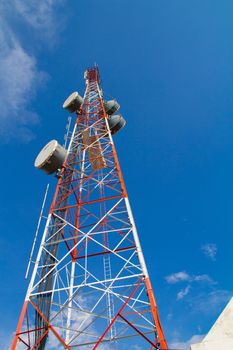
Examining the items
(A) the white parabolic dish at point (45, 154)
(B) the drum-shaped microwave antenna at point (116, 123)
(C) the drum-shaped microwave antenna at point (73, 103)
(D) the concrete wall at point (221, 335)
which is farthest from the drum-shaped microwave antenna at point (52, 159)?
(D) the concrete wall at point (221, 335)

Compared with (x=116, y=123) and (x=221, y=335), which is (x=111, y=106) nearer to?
(x=116, y=123)

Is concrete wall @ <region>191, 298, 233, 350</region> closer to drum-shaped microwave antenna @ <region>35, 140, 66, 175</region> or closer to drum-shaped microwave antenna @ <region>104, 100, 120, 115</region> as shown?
drum-shaped microwave antenna @ <region>35, 140, 66, 175</region>

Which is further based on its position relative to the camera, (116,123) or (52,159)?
(116,123)

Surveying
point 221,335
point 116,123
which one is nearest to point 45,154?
point 116,123

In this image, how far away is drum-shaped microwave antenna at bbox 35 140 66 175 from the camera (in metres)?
14.5

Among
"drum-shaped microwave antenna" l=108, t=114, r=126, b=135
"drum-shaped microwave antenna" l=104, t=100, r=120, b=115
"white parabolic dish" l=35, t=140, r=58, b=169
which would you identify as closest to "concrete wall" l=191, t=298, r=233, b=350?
"white parabolic dish" l=35, t=140, r=58, b=169

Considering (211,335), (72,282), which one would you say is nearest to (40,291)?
(72,282)

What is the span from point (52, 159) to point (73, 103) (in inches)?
266

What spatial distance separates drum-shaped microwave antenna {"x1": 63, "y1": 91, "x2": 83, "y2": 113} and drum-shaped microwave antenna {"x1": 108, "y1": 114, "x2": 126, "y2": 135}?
2625 millimetres

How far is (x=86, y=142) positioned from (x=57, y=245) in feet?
22.5

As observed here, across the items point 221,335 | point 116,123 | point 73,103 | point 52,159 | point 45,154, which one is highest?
point 73,103

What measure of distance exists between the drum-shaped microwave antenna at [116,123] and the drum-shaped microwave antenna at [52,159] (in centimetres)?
519

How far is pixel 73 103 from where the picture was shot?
64.7 feet

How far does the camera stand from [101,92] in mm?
20719
